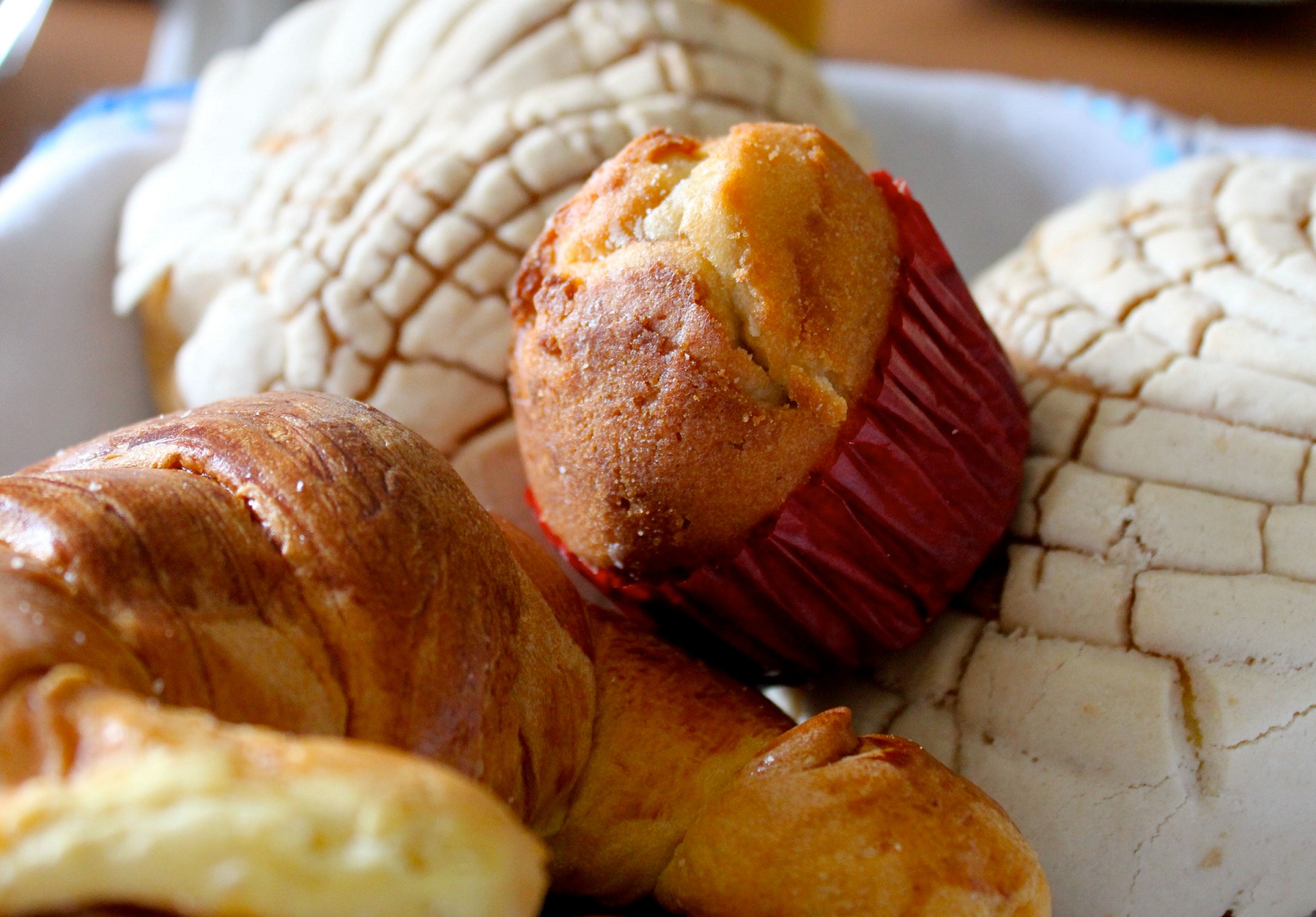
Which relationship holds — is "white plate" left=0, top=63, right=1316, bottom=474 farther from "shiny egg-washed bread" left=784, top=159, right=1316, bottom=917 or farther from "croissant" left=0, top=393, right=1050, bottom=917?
"shiny egg-washed bread" left=784, top=159, right=1316, bottom=917

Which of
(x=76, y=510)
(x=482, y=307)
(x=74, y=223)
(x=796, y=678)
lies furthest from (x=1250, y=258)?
(x=74, y=223)

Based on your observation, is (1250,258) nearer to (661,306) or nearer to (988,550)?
(988,550)

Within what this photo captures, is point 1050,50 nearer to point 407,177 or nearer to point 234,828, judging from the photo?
point 407,177

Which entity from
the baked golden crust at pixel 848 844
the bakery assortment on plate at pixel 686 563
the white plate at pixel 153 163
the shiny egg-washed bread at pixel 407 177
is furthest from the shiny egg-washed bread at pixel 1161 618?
the white plate at pixel 153 163

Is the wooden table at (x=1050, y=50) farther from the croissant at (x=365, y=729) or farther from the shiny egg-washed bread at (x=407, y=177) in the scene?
the croissant at (x=365, y=729)

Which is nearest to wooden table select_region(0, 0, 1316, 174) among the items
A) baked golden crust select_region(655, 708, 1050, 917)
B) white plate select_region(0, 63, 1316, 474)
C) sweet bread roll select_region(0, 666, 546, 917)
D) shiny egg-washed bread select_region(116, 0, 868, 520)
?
white plate select_region(0, 63, 1316, 474)

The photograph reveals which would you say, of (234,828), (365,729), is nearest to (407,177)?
(365,729)
